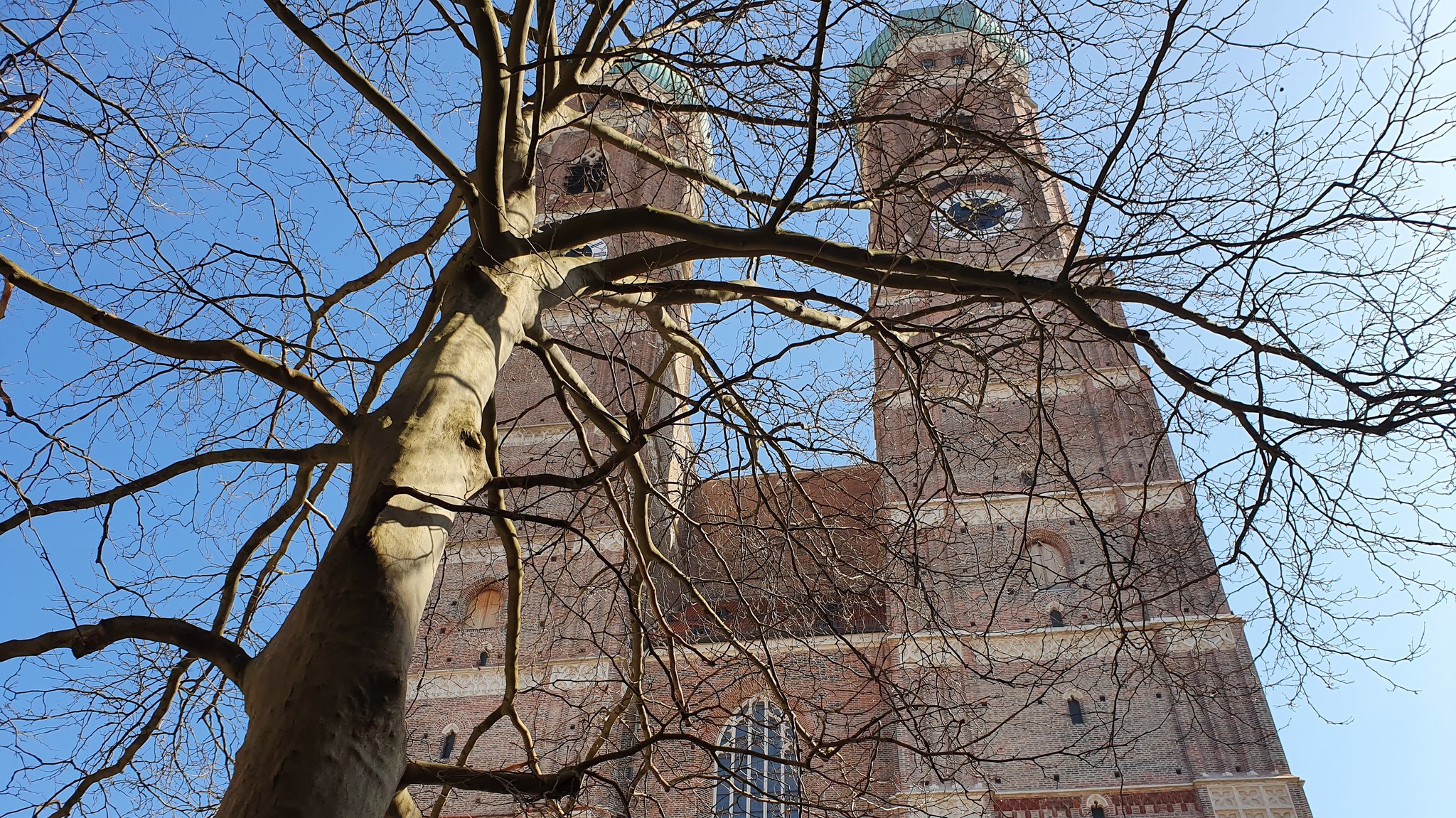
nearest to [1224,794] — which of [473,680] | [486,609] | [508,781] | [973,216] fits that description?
[473,680]

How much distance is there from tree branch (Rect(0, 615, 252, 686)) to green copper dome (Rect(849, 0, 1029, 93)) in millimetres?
3537

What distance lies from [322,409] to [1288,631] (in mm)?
4256

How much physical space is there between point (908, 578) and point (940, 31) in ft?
10.2

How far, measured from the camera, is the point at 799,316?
582cm

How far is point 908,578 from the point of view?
580 centimetres

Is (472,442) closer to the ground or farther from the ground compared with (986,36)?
closer to the ground

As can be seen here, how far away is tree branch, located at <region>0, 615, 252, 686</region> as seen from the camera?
3.08m

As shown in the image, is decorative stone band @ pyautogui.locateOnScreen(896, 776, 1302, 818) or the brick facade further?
decorative stone band @ pyautogui.locateOnScreen(896, 776, 1302, 818)

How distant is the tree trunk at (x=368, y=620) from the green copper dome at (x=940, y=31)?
256 centimetres

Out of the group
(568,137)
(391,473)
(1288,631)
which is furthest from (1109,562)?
(568,137)

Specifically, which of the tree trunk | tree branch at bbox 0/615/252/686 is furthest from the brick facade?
tree branch at bbox 0/615/252/686

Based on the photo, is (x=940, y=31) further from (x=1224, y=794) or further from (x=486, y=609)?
(x=486, y=609)

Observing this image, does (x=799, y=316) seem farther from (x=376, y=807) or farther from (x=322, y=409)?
(x=376, y=807)

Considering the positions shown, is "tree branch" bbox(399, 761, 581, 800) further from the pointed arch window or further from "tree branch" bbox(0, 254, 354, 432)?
the pointed arch window
